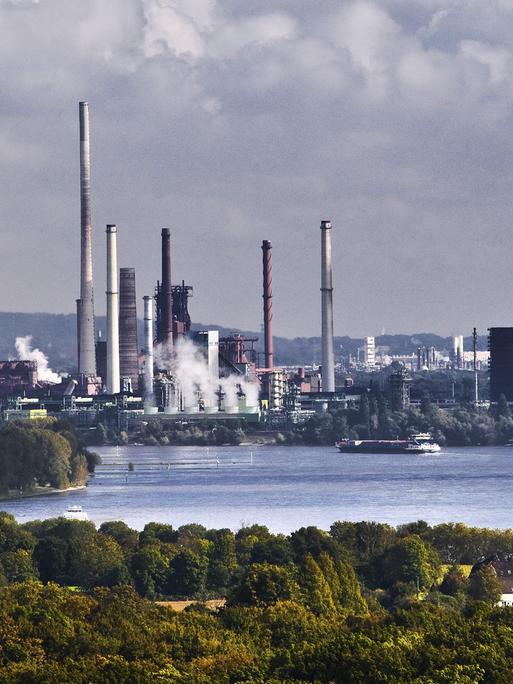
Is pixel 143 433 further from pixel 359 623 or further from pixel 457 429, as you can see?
pixel 359 623

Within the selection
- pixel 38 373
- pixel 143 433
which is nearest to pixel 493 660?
pixel 143 433

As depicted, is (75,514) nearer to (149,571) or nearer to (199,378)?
(149,571)

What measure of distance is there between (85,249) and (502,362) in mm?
27306

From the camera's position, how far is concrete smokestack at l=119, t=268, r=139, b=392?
12138cm

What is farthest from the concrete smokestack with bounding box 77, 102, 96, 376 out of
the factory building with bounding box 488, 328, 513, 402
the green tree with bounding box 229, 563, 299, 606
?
the green tree with bounding box 229, 563, 299, 606

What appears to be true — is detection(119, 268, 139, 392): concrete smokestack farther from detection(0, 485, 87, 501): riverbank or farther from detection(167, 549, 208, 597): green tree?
detection(167, 549, 208, 597): green tree

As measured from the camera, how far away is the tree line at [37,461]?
77.0 m

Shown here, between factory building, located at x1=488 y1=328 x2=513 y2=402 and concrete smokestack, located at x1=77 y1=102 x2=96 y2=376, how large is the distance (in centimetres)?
2369

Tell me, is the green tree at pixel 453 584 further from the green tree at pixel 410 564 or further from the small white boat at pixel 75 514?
the small white boat at pixel 75 514

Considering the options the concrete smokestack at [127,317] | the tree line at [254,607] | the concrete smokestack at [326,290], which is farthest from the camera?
the concrete smokestack at [127,317]

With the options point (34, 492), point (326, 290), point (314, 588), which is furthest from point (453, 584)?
point (326, 290)

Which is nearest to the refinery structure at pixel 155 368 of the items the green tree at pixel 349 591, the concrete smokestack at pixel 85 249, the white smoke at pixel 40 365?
the concrete smokestack at pixel 85 249

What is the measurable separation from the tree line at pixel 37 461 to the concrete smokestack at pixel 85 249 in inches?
1344

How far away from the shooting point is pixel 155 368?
12688 cm
